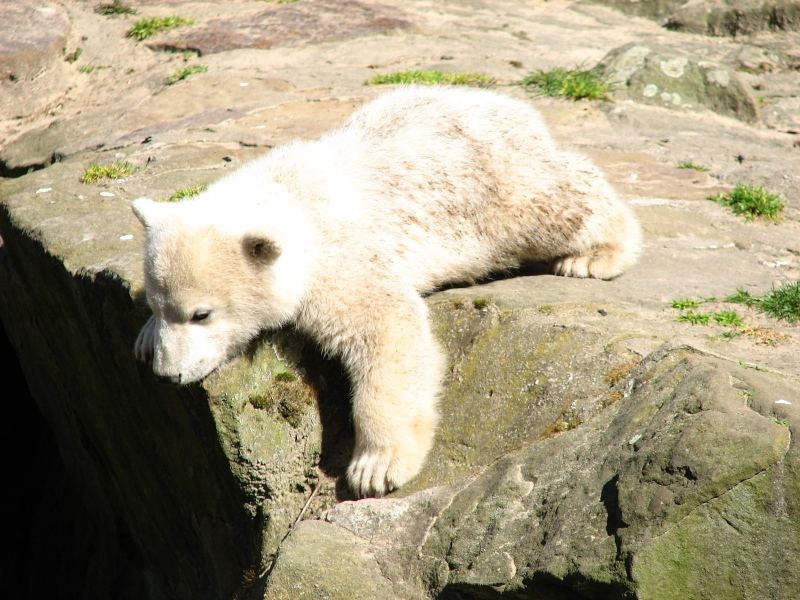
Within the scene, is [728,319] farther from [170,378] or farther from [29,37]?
[29,37]

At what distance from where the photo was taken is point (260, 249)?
4.01 meters

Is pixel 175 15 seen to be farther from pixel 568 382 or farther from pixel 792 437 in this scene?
pixel 792 437

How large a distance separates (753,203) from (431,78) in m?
3.45

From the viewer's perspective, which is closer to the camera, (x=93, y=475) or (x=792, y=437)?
(x=792, y=437)

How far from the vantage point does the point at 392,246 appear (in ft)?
15.1

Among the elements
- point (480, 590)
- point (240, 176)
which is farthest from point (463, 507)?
point (240, 176)

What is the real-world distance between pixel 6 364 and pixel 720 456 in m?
8.76

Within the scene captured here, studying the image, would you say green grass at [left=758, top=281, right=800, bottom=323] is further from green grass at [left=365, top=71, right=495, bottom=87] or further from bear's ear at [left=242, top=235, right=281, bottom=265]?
green grass at [left=365, top=71, right=495, bottom=87]

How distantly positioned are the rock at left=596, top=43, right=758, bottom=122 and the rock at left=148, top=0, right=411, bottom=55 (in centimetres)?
305

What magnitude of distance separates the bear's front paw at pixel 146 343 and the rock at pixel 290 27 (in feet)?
20.6

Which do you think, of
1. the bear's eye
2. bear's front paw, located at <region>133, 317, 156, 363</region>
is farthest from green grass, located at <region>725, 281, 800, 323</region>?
bear's front paw, located at <region>133, 317, 156, 363</region>

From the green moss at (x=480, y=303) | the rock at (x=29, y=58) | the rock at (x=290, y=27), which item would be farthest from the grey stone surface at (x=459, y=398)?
the rock at (x=290, y=27)

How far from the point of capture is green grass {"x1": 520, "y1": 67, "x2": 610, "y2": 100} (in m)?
8.69

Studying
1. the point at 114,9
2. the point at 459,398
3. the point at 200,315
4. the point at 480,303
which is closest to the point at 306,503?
the point at 459,398
